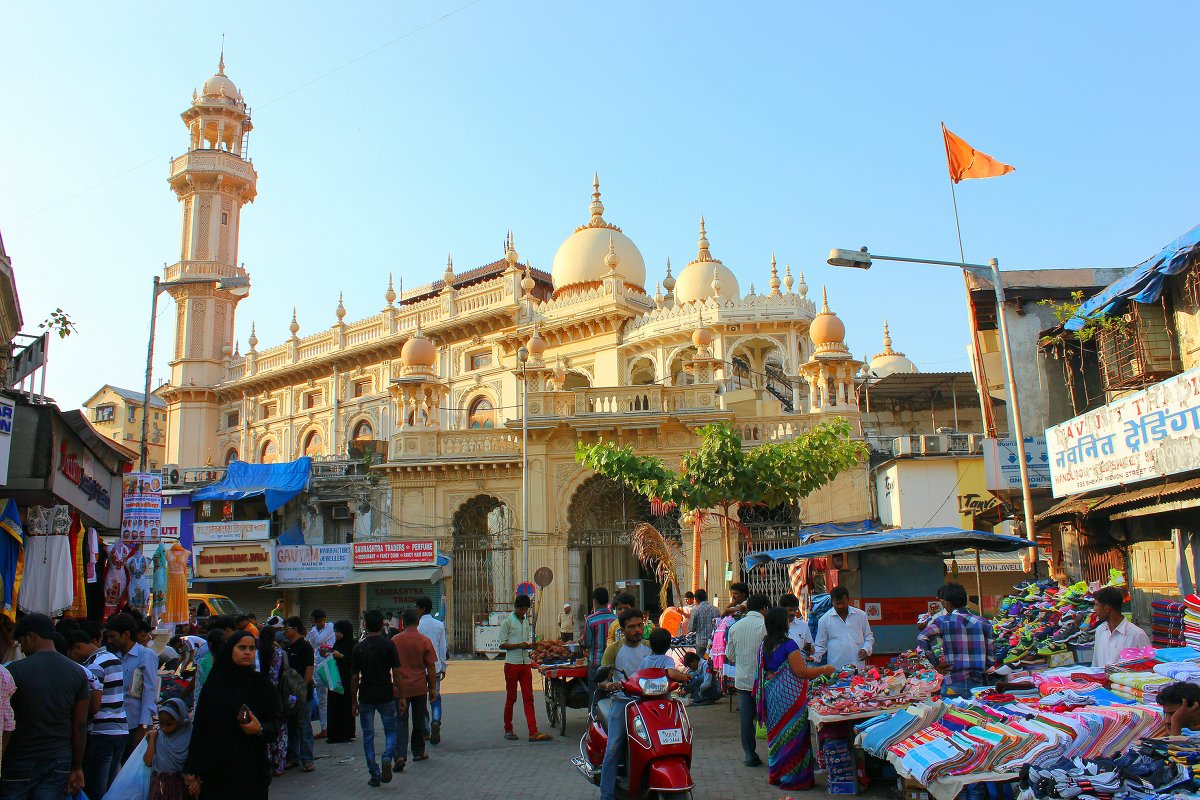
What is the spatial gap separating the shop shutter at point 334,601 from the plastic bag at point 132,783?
769 inches

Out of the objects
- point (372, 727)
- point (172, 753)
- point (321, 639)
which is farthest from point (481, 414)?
point (172, 753)

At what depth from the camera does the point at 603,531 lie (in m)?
23.5

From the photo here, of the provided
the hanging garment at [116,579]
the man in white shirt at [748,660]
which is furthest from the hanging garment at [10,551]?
the man in white shirt at [748,660]

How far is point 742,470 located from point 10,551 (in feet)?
36.8

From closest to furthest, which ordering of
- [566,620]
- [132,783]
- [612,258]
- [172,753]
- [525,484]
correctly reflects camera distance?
1. [172,753]
2. [132,783]
3. [566,620]
4. [525,484]
5. [612,258]

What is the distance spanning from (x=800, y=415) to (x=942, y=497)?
12.0ft

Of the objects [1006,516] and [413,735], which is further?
[1006,516]

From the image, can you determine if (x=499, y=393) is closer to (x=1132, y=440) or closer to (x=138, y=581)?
(x=138, y=581)

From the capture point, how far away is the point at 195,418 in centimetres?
4450

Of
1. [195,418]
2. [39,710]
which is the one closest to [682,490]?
[39,710]

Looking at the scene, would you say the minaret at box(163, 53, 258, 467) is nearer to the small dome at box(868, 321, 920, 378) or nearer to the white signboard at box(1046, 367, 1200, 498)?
the small dome at box(868, 321, 920, 378)

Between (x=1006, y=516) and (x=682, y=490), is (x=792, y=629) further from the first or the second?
(x=1006, y=516)

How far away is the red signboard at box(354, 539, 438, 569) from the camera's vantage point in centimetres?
2356

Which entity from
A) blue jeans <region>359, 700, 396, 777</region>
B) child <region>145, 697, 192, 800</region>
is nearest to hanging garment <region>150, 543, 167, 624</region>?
blue jeans <region>359, 700, 396, 777</region>
